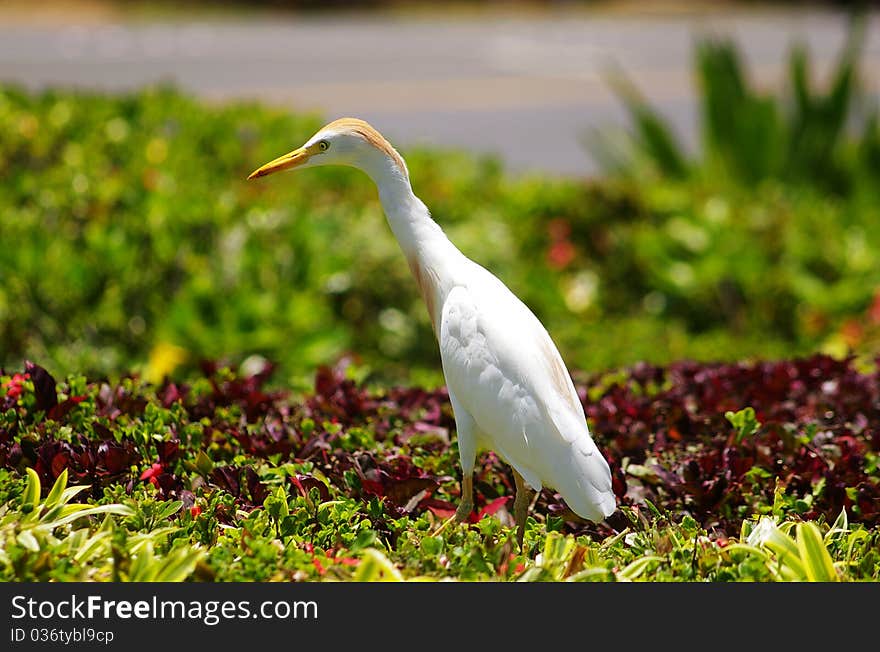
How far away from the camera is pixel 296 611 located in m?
2.55

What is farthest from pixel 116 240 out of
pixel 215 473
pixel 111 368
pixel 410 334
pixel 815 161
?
pixel 815 161

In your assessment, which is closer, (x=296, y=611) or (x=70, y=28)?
(x=296, y=611)

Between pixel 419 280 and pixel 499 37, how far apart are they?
1685cm

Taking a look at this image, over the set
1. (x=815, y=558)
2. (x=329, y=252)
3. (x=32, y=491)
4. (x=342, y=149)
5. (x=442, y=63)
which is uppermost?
(x=442, y=63)

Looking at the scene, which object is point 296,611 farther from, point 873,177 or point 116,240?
point 873,177

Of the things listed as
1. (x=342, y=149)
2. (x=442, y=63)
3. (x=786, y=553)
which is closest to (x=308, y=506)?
(x=342, y=149)

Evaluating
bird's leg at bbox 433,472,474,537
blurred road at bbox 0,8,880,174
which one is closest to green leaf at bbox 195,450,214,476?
bird's leg at bbox 433,472,474,537

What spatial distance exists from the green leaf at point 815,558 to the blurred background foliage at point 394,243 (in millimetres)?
2205

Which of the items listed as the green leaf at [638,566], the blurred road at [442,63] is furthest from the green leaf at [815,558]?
the blurred road at [442,63]

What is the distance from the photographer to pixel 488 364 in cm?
311

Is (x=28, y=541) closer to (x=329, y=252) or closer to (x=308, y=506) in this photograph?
(x=308, y=506)

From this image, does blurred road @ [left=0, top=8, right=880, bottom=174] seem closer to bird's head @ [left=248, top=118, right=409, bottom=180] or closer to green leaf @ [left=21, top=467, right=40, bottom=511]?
bird's head @ [left=248, top=118, right=409, bottom=180]

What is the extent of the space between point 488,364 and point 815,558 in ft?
3.05

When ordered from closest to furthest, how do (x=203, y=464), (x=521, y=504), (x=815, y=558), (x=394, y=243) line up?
(x=815, y=558) < (x=521, y=504) < (x=203, y=464) < (x=394, y=243)
